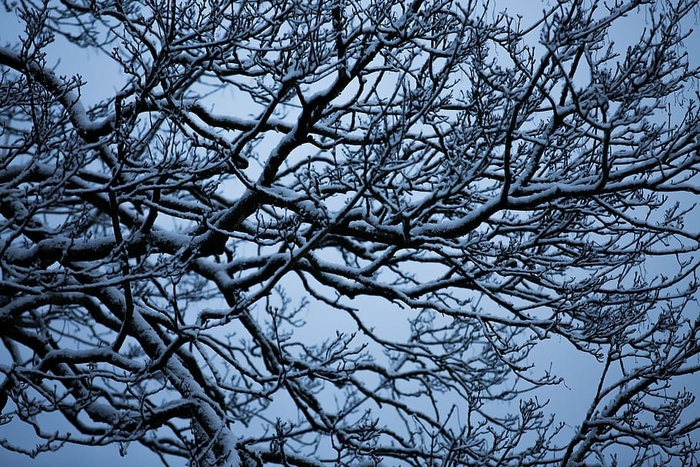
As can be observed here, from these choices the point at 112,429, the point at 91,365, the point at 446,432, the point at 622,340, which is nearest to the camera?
the point at 112,429

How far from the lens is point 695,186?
462cm

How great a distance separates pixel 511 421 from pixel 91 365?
435 cm

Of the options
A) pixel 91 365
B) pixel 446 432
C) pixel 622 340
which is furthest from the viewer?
pixel 446 432

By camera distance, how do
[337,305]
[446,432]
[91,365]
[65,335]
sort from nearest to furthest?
[91,365] → [446,432] → [337,305] → [65,335]

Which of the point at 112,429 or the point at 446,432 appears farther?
the point at 446,432

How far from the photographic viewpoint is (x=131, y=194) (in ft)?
15.2

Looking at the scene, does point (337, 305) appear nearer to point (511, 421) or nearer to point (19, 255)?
point (511, 421)

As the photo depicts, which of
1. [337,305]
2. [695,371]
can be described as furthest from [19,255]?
[695,371]

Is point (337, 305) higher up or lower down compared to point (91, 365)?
higher up

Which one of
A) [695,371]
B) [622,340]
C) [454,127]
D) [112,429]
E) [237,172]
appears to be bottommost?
[112,429]

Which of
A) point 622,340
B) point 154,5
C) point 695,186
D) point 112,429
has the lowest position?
point 112,429

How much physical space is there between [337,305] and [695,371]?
386cm

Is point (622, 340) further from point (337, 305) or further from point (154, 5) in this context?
point (154, 5)

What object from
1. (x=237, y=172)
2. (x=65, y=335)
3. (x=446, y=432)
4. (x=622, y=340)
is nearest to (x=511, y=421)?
(x=446, y=432)
